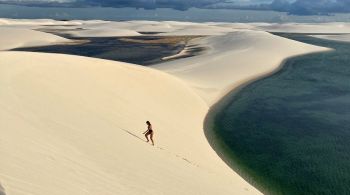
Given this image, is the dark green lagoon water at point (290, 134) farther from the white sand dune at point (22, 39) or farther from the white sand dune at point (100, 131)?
the white sand dune at point (22, 39)

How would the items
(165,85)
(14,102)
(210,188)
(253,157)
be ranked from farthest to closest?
(165,85) → (253,157) → (14,102) → (210,188)

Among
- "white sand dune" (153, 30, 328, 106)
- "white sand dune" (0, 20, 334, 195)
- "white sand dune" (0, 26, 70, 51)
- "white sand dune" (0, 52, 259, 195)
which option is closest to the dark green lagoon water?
"white sand dune" (0, 20, 334, 195)

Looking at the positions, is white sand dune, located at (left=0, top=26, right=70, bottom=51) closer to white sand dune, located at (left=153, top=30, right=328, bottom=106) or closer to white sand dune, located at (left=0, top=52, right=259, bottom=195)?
white sand dune, located at (left=153, top=30, right=328, bottom=106)

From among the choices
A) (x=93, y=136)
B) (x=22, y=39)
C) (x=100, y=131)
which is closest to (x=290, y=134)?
(x=100, y=131)

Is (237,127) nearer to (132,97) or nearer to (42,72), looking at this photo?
(132,97)

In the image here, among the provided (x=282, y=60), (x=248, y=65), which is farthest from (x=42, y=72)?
(x=282, y=60)
